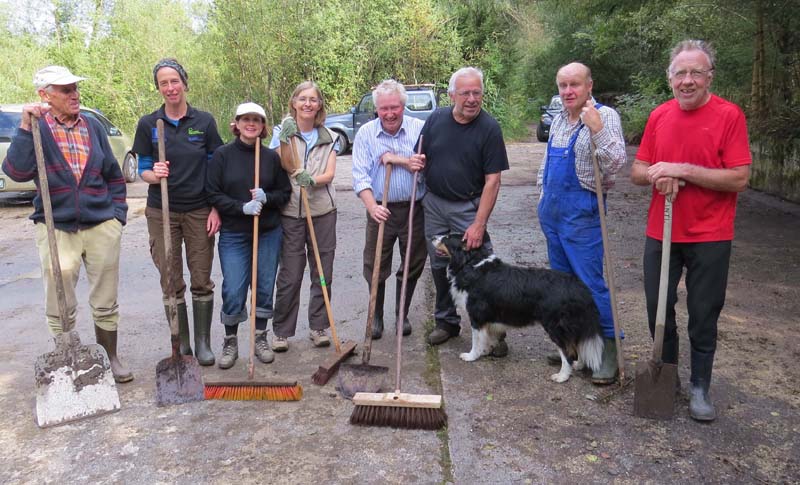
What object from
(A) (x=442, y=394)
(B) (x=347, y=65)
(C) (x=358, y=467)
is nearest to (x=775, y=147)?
(A) (x=442, y=394)

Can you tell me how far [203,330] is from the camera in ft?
14.6

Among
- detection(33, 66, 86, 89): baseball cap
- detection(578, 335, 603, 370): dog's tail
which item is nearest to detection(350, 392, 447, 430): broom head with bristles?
detection(578, 335, 603, 370): dog's tail

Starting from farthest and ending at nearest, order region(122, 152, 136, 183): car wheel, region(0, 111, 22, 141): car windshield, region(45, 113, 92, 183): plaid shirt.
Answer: region(122, 152, 136, 183): car wheel < region(0, 111, 22, 141): car windshield < region(45, 113, 92, 183): plaid shirt

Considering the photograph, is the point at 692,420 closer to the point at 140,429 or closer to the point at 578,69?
the point at 578,69

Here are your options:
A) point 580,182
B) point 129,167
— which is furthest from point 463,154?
point 129,167

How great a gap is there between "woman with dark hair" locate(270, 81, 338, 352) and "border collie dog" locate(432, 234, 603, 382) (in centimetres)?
85

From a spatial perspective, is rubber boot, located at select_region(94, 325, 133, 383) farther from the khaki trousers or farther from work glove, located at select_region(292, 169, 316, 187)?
work glove, located at select_region(292, 169, 316, 187)

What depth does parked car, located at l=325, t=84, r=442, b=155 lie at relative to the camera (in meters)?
17.1

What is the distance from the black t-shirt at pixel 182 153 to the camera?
4.10m

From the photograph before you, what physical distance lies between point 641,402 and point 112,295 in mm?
3388

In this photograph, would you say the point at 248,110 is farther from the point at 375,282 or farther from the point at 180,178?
the point at 375,282

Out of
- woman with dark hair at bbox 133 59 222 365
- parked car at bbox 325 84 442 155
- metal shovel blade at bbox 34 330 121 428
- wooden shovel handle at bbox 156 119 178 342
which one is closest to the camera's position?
metal shovel blade at bbox 34 330 121 428

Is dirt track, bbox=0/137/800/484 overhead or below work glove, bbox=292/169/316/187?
below

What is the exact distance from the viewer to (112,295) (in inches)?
161
